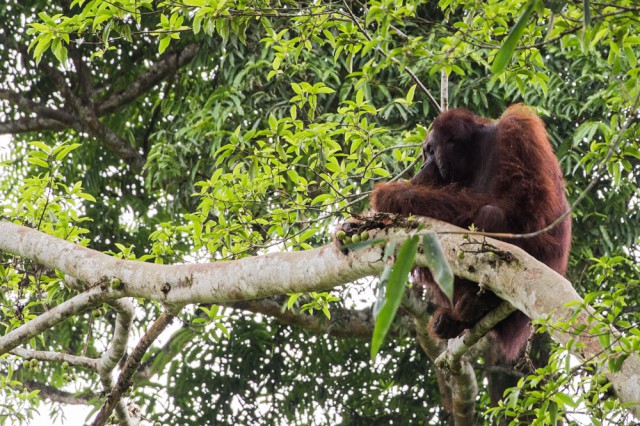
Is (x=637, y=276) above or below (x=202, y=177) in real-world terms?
below

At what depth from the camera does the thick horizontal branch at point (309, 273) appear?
2.47m

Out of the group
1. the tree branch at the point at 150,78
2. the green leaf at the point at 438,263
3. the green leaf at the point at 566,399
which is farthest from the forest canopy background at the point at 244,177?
the green leaf at the point at 438,263

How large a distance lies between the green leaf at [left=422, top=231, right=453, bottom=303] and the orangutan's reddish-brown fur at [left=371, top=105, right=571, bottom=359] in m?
1.70

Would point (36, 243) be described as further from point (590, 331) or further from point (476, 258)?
point (590, 331)

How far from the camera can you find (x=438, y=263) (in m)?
1.64

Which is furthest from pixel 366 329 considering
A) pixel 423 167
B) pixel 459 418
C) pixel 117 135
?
pixel 423 167

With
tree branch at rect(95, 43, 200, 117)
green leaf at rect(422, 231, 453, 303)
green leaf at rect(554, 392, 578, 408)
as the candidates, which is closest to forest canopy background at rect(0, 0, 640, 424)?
tree branch at rect(95, 43, 200, 117)

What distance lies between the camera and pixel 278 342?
28.8 ft

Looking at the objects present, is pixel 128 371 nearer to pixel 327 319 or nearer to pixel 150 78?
pixel 327 319

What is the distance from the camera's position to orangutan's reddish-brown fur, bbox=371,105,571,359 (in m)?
3.58

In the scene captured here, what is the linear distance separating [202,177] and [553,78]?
3150 millimetres

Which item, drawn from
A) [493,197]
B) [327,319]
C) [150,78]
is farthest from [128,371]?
[150,78]

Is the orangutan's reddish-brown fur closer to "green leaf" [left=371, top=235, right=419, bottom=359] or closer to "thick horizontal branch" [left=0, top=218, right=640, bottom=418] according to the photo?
"thick horizontal branch" [left=0, top=218, right=640, bottom=418]

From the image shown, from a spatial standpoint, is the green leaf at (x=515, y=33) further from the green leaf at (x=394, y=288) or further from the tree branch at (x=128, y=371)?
the tree branch at (x=128, y=371)
